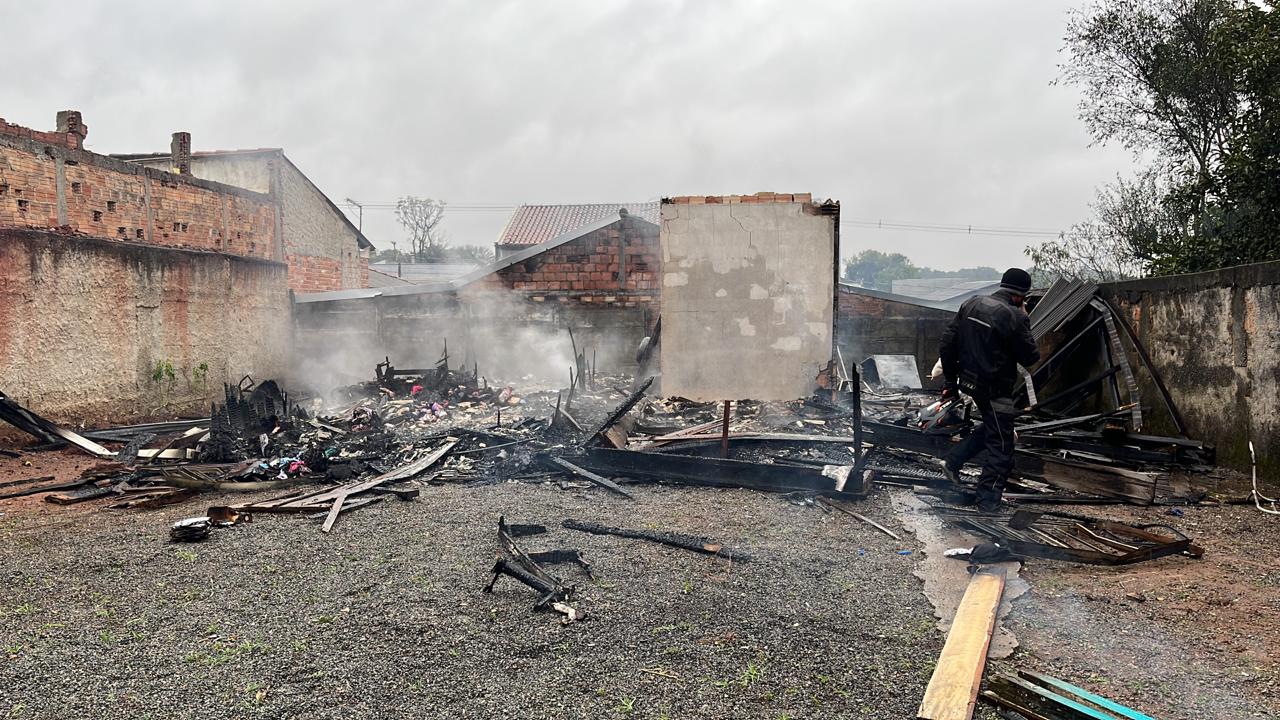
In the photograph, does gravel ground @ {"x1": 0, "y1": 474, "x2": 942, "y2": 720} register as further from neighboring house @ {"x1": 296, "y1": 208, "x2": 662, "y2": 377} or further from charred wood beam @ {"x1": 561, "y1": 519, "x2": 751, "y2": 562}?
neighboring house @ {"x1": 296, "y1": 208, "x2": 662, "y2": 377}

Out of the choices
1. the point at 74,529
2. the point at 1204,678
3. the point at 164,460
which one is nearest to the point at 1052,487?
the point at 1204,678

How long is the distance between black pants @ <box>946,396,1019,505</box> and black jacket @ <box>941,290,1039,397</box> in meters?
0.12

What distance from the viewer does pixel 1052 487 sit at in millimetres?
6719

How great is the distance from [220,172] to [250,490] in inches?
602

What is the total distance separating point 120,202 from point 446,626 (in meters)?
10.3

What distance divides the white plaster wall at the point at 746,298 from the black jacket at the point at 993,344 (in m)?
4.24

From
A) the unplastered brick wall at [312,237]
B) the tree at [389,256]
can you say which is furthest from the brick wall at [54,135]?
the tree at [389,256]

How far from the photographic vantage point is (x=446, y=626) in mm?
3818

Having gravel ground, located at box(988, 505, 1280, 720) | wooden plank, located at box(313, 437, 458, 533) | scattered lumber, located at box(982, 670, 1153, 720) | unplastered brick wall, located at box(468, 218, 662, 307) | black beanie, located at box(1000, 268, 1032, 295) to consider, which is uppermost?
unplastered brick wall, located at box(468, 218, 662, 307)

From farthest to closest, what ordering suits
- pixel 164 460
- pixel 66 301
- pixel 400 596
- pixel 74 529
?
pixel 66 301
pixel 164 460
pixel 74 529
pixel 400 596

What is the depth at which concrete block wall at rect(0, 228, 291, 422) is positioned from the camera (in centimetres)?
946

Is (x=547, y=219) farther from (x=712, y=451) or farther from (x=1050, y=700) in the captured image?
(x=1050, y=700)

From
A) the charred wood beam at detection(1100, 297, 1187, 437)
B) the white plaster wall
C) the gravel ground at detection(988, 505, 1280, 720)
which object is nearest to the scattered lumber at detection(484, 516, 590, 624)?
the gravel ground at detection(988, 505, 1280, 720)

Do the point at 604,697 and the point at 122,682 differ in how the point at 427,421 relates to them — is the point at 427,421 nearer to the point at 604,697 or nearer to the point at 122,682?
the point at 122,682
